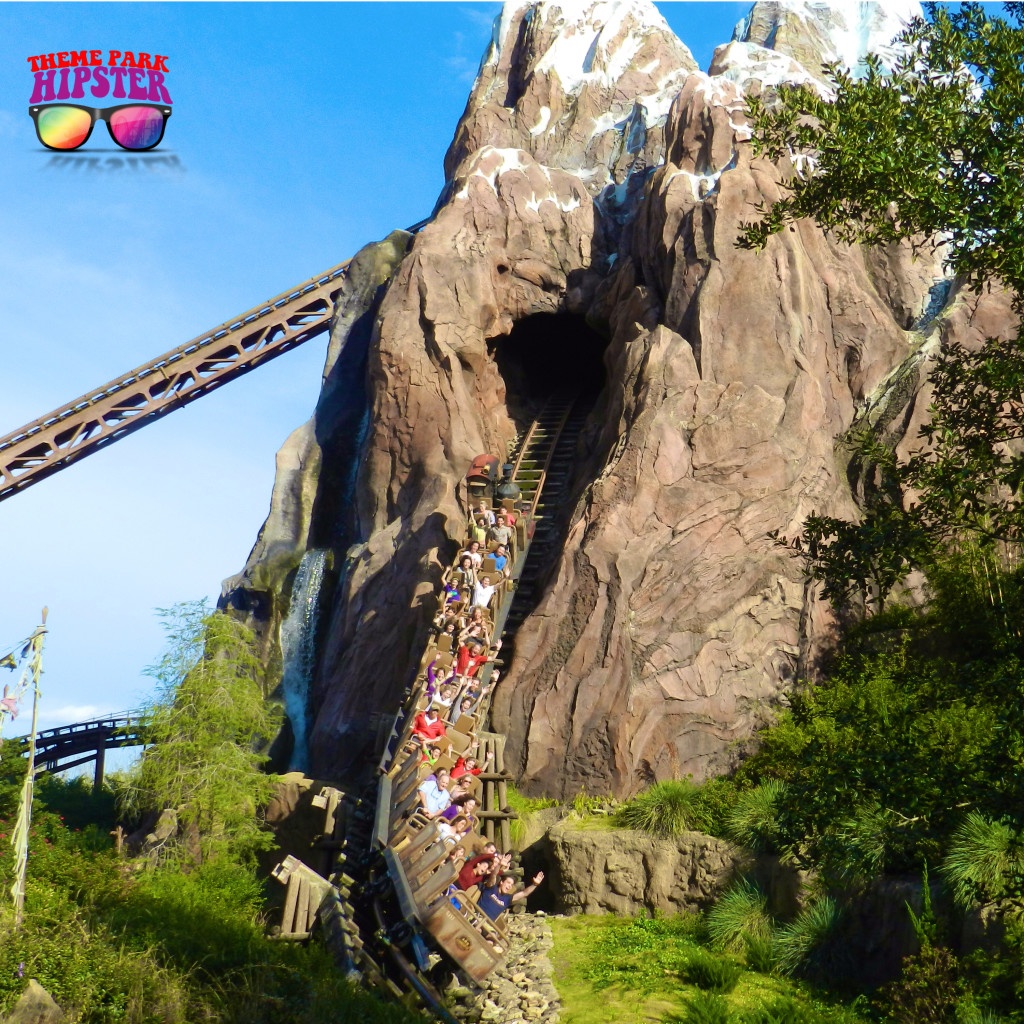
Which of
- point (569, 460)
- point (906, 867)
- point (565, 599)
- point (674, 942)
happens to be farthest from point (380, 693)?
point (906, 867)

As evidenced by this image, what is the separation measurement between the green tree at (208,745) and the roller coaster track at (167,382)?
12.1m

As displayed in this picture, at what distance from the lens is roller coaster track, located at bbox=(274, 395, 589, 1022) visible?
1183 cm

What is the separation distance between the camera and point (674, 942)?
551 inches

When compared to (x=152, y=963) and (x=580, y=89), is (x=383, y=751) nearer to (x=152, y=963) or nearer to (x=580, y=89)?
(x=152, y=963)

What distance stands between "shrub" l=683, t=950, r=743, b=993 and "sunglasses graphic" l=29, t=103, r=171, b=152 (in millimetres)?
11306

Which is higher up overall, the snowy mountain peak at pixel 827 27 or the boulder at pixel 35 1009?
the snowy mountain peak at pixel 827 27

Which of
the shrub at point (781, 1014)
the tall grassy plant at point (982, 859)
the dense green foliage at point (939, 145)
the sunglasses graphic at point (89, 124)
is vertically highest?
the sunglasses graphic at point (89, 124)

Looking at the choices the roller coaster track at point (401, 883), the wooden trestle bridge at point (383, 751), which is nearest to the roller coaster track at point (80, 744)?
the wooden trestle bridge at point (383, 751)

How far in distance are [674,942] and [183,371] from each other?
23896mm

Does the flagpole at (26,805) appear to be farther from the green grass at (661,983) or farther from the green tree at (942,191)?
the green tree at (942,191)

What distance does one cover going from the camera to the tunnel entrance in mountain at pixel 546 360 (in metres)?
29.1

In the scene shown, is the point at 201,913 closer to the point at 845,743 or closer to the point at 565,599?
the point at 845,743

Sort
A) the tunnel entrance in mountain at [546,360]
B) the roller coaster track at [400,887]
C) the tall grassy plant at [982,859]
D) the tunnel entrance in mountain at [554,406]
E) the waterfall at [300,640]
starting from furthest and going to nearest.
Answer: the tunnel entrance in mountain at [546,360]
the waterfall at [300,640]
the tunnel entrance in mountain at [554,406]
the roller coaster track at [400,887]
the tall grassy plant at [982,859]

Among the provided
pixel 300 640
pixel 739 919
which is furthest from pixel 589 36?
pixel 739 919
